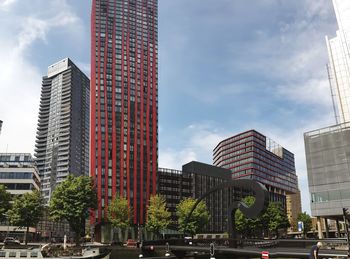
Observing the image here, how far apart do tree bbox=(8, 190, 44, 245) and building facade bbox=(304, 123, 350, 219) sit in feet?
198

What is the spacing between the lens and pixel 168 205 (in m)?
145

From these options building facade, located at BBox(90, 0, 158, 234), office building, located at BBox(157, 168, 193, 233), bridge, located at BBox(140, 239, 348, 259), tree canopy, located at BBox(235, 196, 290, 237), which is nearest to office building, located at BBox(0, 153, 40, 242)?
building facade, located at BBox(90, 0, 158, 234)

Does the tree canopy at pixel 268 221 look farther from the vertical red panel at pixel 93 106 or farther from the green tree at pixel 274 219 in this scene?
the vertical red panel at pixel 93 106

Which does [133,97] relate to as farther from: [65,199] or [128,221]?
[65,199]

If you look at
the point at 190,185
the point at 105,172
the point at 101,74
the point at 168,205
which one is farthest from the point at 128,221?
the point at 101,74

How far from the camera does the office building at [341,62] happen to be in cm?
10106

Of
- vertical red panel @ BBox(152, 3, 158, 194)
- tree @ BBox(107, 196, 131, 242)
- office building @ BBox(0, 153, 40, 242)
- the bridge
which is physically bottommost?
the bridge

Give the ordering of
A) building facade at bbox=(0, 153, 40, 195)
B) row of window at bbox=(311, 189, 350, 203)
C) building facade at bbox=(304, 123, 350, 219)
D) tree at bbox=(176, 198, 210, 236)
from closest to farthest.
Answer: row of window at bbox=(311, 189, 350, 203) < building facade at bbox=(304, 123, 350, 219) < tree at bbox=(176, 198, 210, 236) < building facade at bbox=(0, 153, 40, 195)

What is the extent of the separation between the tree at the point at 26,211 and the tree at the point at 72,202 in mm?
4234

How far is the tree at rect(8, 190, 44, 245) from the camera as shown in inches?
3169

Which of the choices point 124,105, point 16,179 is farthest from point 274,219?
point 16,179

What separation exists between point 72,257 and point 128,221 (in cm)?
6920

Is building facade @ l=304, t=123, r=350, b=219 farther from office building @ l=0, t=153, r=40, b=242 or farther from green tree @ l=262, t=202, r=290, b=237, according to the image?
office building @ l=0, t=153, r=40, b=242

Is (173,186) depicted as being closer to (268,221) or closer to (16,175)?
(268,221)
